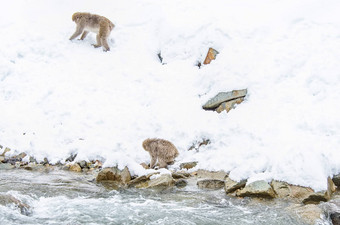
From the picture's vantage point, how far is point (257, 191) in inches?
261

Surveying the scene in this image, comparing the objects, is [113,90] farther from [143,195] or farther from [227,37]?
[143,195]

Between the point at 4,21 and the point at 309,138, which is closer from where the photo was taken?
the point at 309,138

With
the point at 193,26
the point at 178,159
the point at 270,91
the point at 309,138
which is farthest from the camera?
the point at 193,26

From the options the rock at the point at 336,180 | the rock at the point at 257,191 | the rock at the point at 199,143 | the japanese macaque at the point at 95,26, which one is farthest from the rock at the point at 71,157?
the rock at the point at 336,180

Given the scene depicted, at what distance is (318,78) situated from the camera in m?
9.56

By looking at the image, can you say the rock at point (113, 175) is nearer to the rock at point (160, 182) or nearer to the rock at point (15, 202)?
the rock at point (160, 182)

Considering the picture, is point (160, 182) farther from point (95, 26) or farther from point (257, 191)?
point (95, 26)

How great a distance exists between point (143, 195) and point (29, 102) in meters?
5.94

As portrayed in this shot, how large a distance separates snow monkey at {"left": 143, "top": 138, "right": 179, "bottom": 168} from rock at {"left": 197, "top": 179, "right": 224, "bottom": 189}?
4.88ft

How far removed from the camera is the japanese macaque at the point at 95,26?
13.0m

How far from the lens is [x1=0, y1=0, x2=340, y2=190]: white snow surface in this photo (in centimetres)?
827

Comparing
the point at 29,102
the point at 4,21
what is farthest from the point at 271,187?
the point at 4,21

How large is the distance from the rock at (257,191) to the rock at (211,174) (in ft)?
3.47

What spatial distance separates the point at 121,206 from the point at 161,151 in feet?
8.96
